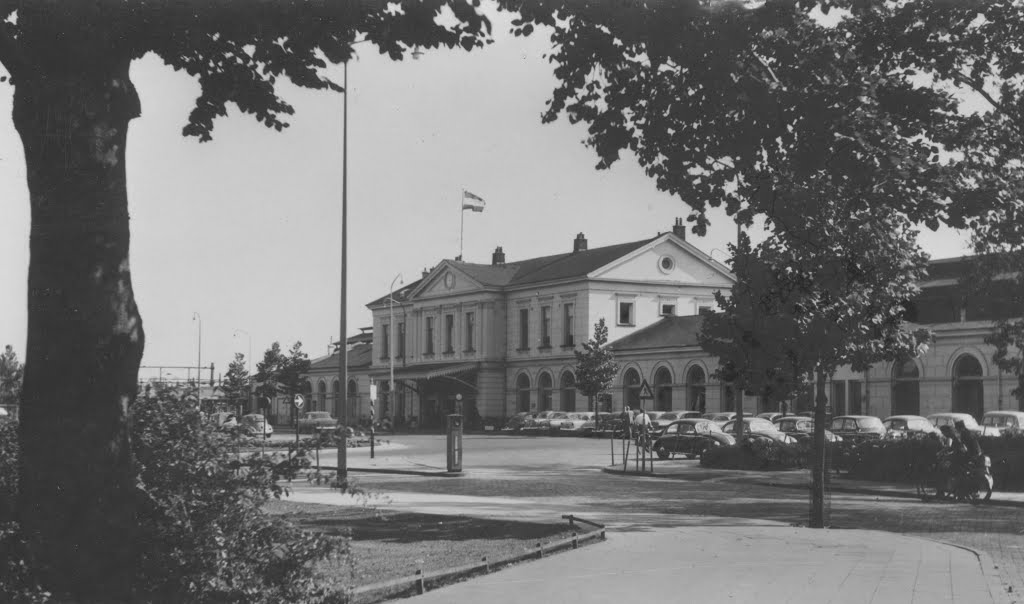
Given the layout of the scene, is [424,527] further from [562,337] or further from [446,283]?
[446,283]

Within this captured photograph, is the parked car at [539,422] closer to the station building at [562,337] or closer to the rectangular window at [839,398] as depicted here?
the station building at [562,337]

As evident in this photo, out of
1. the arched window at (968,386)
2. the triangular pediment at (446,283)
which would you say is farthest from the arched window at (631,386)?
the arched window at (968,386)

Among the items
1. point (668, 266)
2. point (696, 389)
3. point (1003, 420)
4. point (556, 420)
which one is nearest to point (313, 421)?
point (556, 420)

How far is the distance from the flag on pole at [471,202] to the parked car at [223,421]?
216ft

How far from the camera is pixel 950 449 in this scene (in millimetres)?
22672

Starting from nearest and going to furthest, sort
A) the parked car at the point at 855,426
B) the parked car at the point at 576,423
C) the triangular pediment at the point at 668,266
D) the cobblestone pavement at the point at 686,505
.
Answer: the cobblestone pavement at the point at 686,505
the parked car at the point at 855,426
the parked car at the point at 576,423
the triangular pediment at the point at 668,266

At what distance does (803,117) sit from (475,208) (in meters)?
62.7

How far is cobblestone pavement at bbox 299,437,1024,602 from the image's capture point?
1628cm

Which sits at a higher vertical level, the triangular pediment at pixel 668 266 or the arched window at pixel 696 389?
the triangular pediment at pixel 668 266

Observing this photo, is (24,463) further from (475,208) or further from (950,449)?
(475,208)

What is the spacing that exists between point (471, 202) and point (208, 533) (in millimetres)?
67357

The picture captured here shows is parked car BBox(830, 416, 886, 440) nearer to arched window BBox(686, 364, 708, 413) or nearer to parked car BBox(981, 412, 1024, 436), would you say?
parked car BBox(981, 412, 1024, 436)

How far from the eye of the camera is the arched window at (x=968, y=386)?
51.1 m

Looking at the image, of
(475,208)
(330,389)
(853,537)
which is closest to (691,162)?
(853,537)
